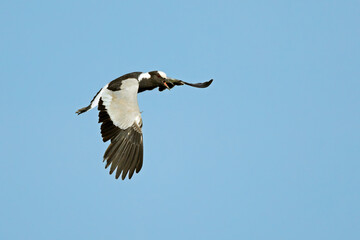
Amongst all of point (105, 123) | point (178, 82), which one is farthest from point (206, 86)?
point (105, 123)

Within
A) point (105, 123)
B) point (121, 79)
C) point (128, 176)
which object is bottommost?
point (128, 176)

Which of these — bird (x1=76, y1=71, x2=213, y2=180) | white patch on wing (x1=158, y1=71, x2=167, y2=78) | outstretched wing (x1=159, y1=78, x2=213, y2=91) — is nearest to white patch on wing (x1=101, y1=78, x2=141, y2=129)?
bird (x1=76, y1=71, x2=213, y2=180)

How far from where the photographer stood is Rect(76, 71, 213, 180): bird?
16484 millimetres

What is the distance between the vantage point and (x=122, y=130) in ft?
55.4

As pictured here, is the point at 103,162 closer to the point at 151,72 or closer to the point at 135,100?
the point at 135,100

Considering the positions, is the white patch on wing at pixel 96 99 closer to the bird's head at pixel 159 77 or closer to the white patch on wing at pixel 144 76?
the white patch on wing at pixel 144 76

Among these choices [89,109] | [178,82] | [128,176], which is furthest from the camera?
[178,82]

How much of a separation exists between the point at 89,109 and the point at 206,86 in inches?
134

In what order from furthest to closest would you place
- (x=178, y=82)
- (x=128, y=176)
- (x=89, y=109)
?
(x=178, y=82), (x=89, y=109), (x=128, y=176)

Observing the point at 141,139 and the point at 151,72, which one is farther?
the point at 151,72

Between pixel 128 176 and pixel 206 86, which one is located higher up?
pixel 206 86

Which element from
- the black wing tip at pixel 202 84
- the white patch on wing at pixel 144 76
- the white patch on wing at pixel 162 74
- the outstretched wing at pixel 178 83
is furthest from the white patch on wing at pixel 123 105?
the black wing tip at pixel 202 84

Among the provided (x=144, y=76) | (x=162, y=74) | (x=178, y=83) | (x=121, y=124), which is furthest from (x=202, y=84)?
(x=121, y=124)

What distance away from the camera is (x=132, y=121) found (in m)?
17.0
